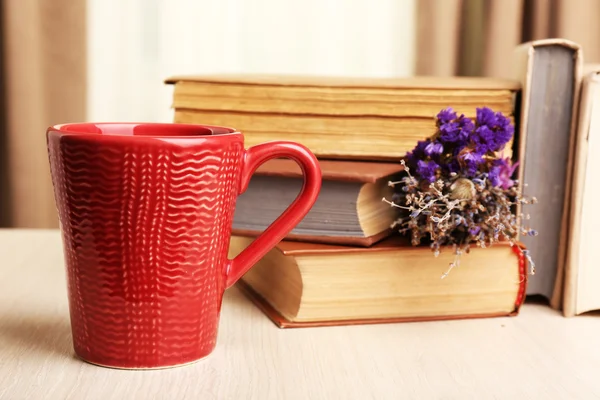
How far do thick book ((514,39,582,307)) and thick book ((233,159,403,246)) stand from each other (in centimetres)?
13

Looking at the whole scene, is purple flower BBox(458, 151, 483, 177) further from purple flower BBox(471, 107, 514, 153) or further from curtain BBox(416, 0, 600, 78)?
curtain BBox(416, 0, 600, 78)

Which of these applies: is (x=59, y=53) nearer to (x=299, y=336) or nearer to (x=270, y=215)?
(x=270, y=215)

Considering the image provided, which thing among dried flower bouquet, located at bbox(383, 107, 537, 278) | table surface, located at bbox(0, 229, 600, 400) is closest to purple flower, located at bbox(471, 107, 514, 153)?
dried flower bouquet, located at bbox(383, 107, 537, 278)

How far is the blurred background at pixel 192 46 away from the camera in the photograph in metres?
1.44

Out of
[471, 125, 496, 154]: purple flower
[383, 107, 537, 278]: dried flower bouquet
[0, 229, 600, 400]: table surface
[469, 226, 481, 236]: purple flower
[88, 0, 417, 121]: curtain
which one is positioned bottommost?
[0, 229, 600, 400]: table surface

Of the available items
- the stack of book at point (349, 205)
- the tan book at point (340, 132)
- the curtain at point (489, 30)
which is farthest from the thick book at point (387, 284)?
the curtain at point (489, 30)

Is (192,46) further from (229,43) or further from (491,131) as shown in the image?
(491,131)

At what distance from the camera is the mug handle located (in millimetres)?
533

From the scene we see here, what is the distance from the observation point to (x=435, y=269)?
25.3 inches

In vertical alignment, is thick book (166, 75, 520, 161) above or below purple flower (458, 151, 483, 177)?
above

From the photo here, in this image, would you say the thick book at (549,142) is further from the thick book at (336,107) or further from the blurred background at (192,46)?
the blurred background at (192,46)

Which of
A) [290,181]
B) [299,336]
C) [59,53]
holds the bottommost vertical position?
[299,336]

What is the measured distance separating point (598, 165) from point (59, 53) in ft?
3.77

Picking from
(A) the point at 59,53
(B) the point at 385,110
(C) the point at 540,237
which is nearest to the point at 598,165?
(C) the point at 540,237
